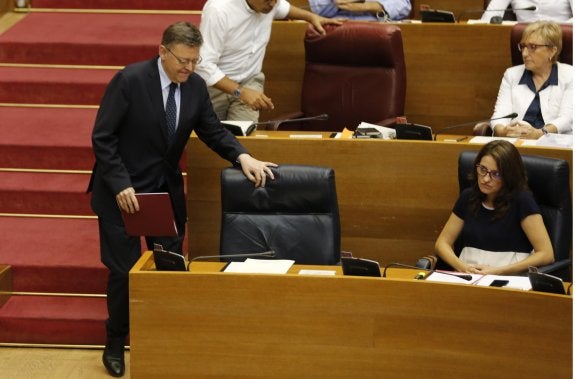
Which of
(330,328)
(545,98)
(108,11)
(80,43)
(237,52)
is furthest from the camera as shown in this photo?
(108,11)

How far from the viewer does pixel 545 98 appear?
12.8ft

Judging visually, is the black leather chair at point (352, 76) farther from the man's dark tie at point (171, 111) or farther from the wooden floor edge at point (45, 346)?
the wooden floor edge at point (45, 346)

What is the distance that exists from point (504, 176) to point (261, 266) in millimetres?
711

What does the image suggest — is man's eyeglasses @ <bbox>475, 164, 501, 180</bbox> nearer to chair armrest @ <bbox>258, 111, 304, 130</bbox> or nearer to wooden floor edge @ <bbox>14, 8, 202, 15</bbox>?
chair armrest @ <bbox>258, 111, 304, 130</bbox>

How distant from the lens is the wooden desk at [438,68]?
Answer: 425 cm

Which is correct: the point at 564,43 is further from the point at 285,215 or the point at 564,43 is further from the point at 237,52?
the point at 285,215

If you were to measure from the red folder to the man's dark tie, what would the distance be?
0.72 feet

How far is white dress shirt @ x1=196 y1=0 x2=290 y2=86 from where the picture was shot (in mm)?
3889

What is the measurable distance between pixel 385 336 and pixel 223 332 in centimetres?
38

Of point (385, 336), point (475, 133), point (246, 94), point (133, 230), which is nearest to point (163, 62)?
point (133, 230)

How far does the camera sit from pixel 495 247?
3213mm

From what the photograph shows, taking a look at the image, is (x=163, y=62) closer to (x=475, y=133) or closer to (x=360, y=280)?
(x=360, y=280)

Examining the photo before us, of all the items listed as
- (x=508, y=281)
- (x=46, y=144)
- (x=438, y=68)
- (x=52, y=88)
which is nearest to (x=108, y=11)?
(x=52, y=88)

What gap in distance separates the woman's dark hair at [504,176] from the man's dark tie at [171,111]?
2.65 feet
